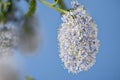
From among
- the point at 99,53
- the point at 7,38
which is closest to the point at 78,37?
the point at 99,53

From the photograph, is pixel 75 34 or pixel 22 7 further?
pixel 22 7

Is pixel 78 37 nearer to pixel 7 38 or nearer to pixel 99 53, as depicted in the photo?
pixel 99 53

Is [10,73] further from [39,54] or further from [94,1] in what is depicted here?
[94,1]

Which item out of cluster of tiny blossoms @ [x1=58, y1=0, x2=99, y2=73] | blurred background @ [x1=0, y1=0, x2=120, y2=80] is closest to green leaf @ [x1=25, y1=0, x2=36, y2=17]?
blurred background @ [x1=0, y1=0, x2=120, y2=80]

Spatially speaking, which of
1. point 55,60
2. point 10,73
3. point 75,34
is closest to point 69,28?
point 75,34

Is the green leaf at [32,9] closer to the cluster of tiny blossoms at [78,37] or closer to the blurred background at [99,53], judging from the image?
the blurred background at [99,53]
